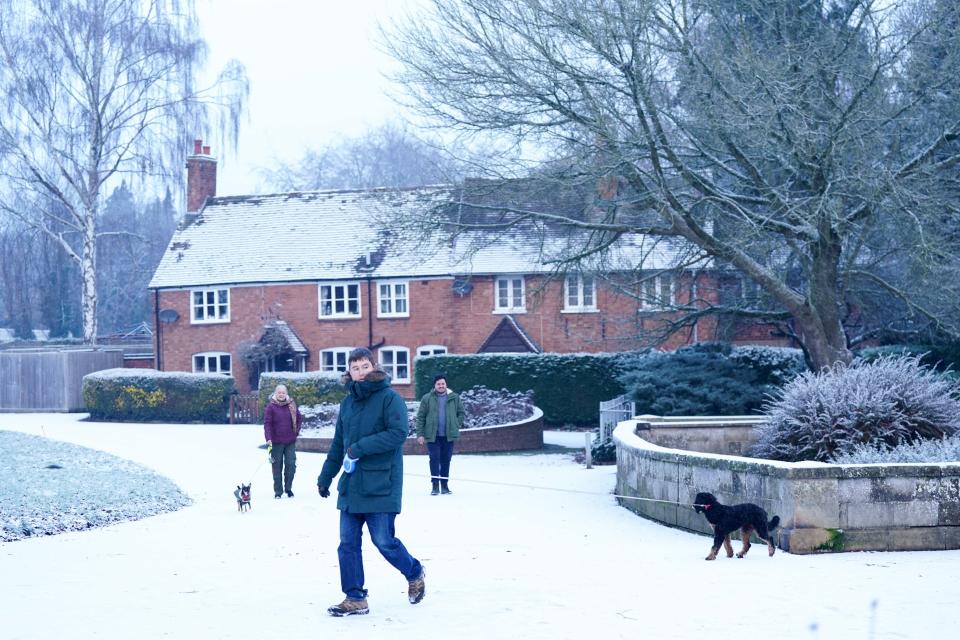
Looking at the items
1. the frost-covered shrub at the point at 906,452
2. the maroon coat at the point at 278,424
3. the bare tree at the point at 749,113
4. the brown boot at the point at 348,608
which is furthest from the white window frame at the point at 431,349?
the brown boot at the point at 348,608

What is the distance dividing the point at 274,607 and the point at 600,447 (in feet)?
54.1

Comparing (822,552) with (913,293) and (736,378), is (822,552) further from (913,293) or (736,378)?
(736,378)

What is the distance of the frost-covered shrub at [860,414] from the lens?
13.7 meters

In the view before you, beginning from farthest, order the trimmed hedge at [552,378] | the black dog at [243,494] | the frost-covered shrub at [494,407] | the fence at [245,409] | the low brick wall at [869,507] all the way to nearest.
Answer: the fence at [245,409] → the trimmed hedge at [552,378] → the frost-covered shrub at [494,407] → the black dog at [243,494] → the low brick wall at [869,507]

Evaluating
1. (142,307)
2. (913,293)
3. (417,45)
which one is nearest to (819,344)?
(913,293)

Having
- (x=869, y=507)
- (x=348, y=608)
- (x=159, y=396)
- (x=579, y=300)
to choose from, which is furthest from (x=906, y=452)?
(x=159, y=396)

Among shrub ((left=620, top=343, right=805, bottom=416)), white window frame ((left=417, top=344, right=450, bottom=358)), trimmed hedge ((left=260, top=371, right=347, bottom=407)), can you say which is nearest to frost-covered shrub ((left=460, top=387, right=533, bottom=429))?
shrub ((left=620, top=343, right=805, bottom=416))

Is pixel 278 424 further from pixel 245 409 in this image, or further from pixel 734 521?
pixel 245 409

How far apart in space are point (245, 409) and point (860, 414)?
92.0ft

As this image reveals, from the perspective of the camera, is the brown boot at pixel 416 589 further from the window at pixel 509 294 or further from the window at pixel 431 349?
the window at pixel 431 349

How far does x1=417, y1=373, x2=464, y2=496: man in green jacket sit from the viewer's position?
1812 cm

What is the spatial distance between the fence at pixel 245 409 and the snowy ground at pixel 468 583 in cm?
2336

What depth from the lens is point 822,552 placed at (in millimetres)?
10562

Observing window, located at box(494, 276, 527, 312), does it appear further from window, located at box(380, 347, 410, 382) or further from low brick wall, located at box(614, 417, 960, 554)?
low brick wall, located at box(614, 417, 960, 554)
